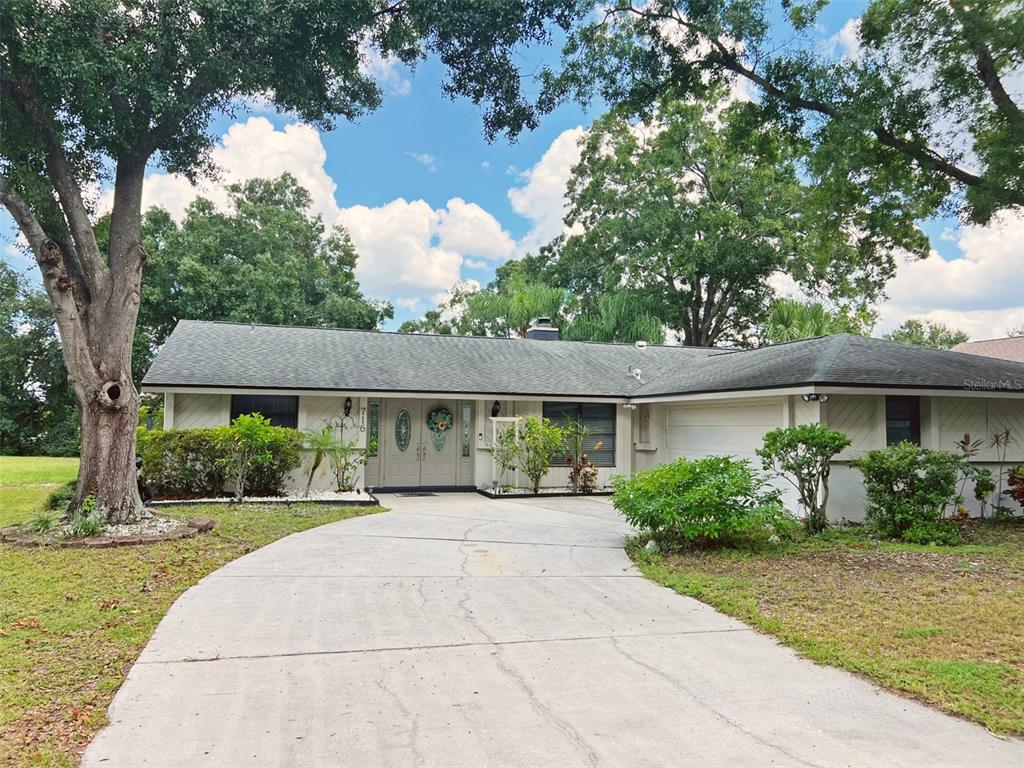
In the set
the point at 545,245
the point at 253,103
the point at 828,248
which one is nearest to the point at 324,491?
the point at 253,103

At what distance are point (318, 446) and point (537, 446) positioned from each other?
4.47 m

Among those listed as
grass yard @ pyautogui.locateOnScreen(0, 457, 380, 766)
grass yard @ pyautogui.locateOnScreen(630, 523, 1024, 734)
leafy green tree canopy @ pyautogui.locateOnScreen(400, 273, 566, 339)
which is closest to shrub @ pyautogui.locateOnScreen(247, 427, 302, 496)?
grass yard @ pyautogui.locateOnScreen(0, 457, 380, 766)

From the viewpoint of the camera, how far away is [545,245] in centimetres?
3291

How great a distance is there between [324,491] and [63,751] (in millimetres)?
10163

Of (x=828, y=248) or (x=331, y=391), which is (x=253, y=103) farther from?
(x=828, y=248)

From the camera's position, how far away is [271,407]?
12852mm

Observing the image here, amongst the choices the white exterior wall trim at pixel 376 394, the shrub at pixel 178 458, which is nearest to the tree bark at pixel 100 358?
the shrub at pixel 178 458

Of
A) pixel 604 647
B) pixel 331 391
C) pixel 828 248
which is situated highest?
pixel 828 248

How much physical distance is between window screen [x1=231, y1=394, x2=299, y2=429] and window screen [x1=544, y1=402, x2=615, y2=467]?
5.61m

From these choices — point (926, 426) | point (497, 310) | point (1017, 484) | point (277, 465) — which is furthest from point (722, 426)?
point (497, 310)

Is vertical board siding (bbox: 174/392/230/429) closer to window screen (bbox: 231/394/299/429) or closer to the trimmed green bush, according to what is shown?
window screen (bbox: 231/394/299/429)

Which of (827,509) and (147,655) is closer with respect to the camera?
(147,655)

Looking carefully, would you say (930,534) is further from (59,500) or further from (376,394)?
(59,500)

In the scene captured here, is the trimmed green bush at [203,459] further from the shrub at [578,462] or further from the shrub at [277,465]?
the shrub at [578,462]
